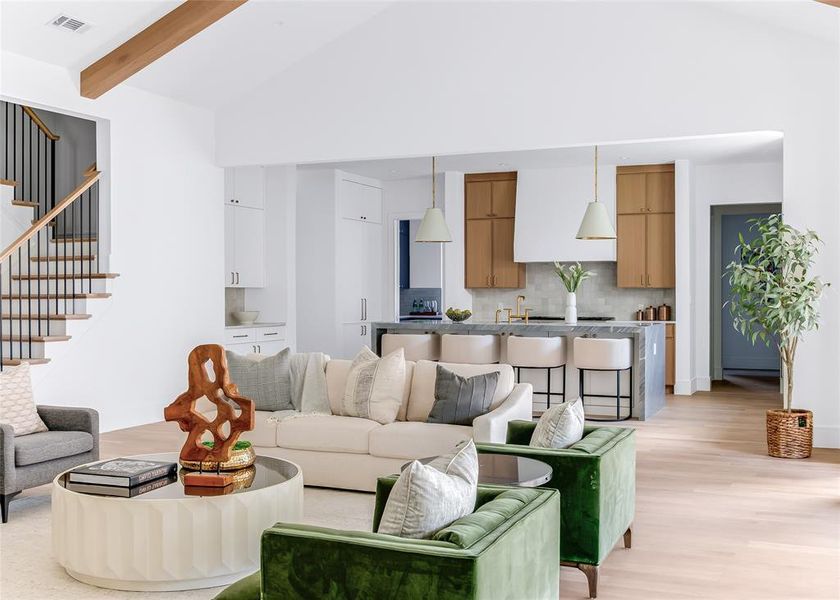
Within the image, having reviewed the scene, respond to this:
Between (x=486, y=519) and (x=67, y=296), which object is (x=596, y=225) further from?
(x=486, y=519)

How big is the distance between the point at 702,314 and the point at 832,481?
5.35 m

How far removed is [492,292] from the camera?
38.0ft

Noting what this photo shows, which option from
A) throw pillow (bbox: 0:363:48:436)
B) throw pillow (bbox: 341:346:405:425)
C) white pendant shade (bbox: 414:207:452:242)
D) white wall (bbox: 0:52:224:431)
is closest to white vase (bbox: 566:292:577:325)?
white pendant shade (bbox: 414:207:452:242)

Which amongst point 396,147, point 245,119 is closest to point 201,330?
point 245,119

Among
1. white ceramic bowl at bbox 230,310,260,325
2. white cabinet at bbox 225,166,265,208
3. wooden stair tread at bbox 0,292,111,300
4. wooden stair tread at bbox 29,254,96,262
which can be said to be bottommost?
white ceramic bowl at bbox 230,310,260,325

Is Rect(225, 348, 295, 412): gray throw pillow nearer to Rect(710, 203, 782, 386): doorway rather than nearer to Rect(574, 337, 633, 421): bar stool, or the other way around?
Rect(574, 337, 633, 421): bar stool

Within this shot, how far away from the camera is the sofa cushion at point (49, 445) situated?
15.4 ft

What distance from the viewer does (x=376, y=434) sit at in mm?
5277

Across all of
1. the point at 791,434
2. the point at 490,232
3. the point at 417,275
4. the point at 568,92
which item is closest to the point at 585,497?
the point at 791,434

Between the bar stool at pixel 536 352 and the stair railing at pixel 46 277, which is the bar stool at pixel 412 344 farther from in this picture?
the stair railing at pixel 46 277

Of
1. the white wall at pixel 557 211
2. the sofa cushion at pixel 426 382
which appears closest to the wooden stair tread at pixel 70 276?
the sofa cushion at pixel 426 382

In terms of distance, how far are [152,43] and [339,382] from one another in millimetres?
3470

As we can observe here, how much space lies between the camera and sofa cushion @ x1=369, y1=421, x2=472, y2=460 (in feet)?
16.7

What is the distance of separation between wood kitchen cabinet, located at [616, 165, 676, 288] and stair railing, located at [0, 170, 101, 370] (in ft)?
20.4
